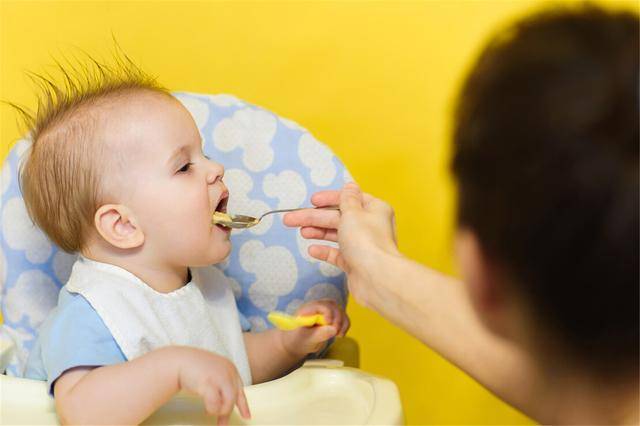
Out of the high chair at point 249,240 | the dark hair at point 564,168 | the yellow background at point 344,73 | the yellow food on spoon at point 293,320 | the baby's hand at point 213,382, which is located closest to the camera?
the dark hair at point 564,168

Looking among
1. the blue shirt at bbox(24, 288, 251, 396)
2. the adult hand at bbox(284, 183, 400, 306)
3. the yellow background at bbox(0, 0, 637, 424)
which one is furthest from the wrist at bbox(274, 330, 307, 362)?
the yellow background at bbox(0, 0, 637, 424)

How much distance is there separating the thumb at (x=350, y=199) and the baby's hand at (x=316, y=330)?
0.14 meters

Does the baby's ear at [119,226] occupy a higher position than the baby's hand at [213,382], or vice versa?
the baby's ear at [119,226]

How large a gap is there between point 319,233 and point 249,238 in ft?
0.38

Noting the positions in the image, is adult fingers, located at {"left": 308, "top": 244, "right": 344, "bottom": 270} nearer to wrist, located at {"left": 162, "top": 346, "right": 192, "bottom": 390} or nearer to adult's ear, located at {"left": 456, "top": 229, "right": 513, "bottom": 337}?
wrist, located at {"left": 162, "top": 346, "right": 192, "bottom": 390}

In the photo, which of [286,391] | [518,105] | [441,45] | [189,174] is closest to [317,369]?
[286,391]

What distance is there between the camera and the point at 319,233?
0.88 metres

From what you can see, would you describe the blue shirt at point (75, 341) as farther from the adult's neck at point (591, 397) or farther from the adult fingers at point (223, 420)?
the adult's neck at point (591, 397)

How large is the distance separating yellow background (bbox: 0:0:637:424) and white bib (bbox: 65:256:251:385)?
1.75 ft

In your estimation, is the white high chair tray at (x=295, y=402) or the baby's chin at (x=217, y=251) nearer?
the white high chair tray at (x=295, y=402)

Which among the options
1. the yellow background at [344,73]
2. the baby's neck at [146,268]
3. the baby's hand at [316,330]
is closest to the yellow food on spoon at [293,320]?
the baby's hand at [316,330]

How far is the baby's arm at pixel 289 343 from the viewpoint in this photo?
2.92 ft

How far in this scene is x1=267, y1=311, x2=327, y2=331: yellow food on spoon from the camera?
0.81 meters

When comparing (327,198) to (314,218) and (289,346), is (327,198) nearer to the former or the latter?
(314,218)
